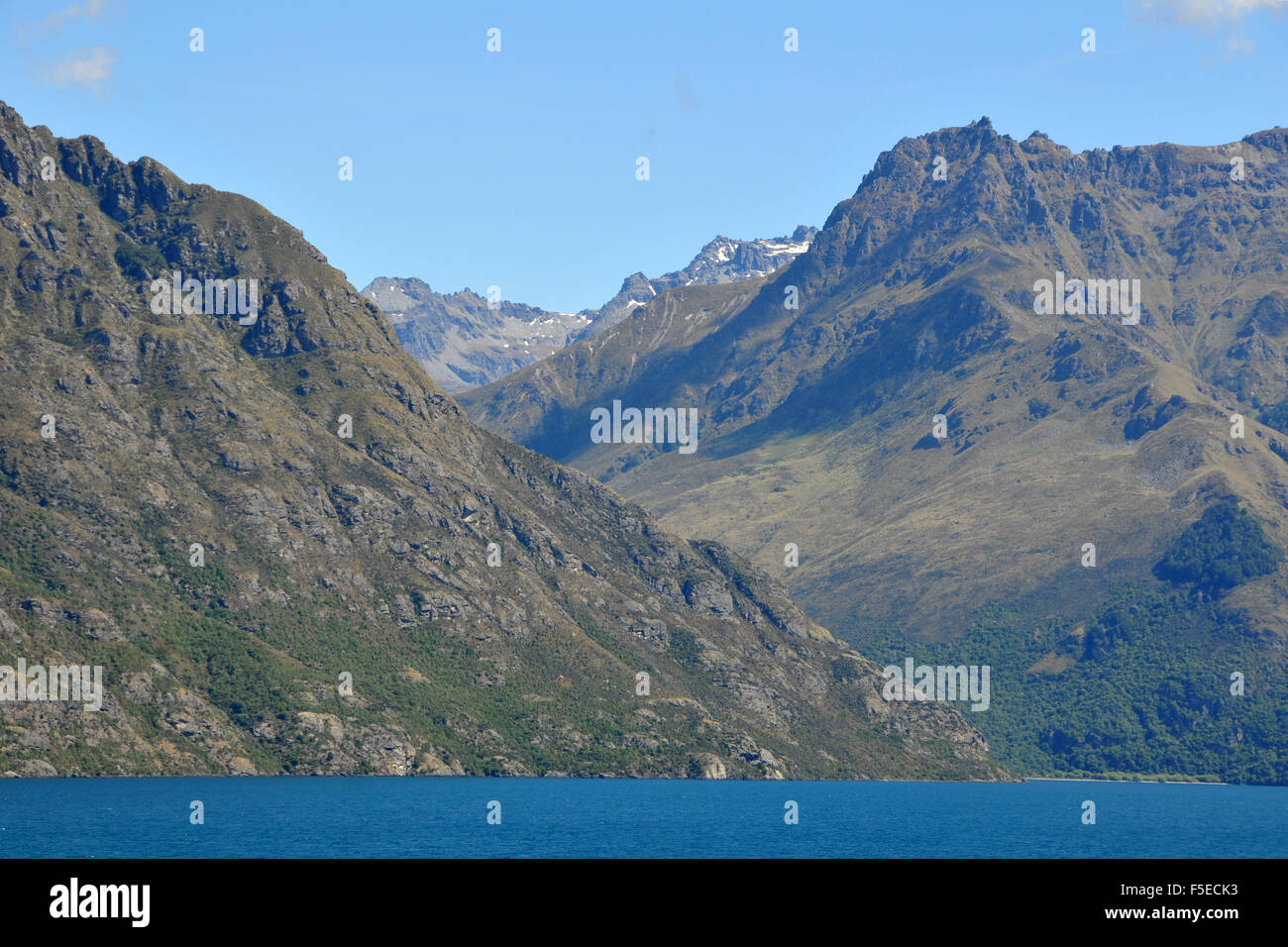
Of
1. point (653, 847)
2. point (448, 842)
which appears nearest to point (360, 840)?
point (448, 842)
